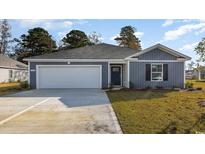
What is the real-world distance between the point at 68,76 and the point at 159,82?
24.4ft

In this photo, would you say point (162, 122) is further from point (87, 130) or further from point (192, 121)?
point (87, 130)

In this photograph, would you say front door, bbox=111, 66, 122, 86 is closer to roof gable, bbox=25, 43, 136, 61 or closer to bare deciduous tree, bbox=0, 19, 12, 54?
roof gable, bbox=25, 43, 136, 61

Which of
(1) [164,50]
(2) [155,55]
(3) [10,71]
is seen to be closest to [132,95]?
(2) [155,55]

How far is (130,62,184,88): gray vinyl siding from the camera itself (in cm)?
1875

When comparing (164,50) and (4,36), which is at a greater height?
(4,36)

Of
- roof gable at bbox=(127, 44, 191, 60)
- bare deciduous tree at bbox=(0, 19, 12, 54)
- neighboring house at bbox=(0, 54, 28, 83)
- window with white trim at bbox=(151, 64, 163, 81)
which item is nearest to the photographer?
roof gable at bbox=(127, 44, 191, 60)

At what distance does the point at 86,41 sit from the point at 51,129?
4171 centimetres

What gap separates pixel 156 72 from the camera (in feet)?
62.2

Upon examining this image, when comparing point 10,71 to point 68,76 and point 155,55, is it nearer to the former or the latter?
point 68,76

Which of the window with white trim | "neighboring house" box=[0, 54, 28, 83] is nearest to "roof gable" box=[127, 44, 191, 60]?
the window with white trim

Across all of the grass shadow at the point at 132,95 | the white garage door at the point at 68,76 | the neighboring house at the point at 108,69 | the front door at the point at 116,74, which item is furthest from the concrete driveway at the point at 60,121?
the front door at the point at 116,74

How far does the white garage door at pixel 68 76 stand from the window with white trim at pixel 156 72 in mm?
4428
